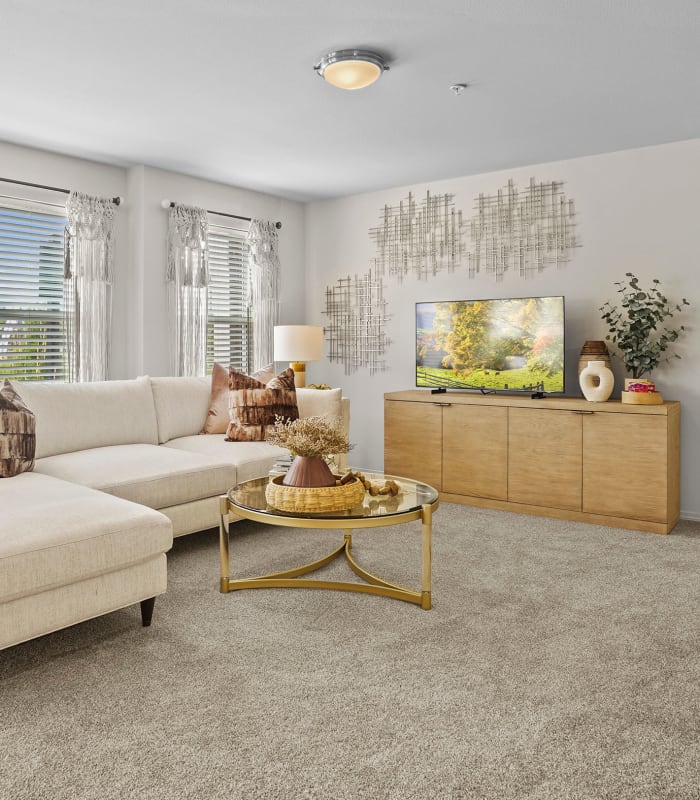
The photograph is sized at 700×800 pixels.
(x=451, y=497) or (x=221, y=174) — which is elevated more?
(x=221, y=174)

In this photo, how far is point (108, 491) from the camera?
10.5 feet

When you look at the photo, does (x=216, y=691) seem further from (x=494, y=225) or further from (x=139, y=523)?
(x=494, y=225)

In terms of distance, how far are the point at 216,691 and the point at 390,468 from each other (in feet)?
9.97

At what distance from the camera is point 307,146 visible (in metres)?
4.41

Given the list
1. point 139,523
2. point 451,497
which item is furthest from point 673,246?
point 139,523

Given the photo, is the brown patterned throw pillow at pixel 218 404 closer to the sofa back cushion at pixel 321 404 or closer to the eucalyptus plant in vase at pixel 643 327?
the sofa back cushion at pixel 321 404

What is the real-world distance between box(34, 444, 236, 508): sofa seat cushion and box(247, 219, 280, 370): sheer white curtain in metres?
2.14

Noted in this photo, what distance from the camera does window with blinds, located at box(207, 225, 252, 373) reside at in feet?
17.9

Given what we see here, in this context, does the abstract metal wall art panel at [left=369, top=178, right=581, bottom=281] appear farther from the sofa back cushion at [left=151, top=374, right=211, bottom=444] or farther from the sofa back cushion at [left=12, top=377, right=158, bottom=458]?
the sofa back cushion at [left=12, top=377, right=158, bottom=458]

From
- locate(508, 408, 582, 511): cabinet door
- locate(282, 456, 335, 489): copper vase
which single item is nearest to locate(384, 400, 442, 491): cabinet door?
locate(508, 408, 582, 511): cabinet door

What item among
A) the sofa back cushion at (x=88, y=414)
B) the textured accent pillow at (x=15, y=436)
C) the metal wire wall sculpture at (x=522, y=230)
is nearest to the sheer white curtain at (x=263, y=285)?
the sofa back cushion at (x=88, y=414)

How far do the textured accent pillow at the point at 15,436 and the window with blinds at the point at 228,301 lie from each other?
2167 millimetres

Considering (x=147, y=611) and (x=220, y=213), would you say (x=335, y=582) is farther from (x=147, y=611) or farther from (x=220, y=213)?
(x=220, y=213)

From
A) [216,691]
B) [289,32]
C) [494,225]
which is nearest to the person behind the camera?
[216,691]
